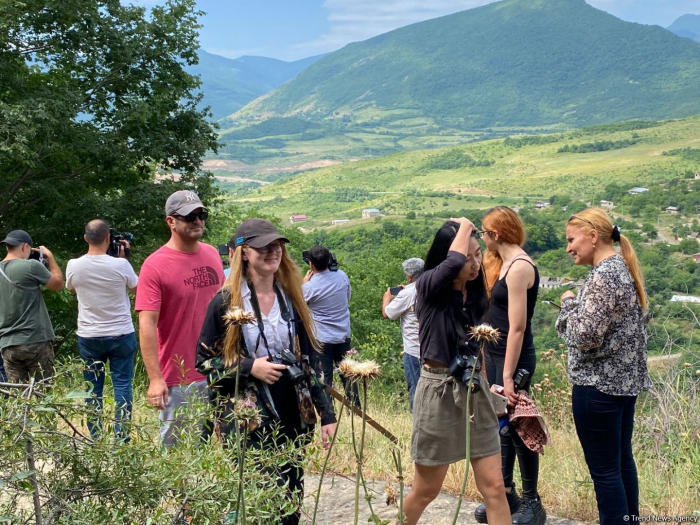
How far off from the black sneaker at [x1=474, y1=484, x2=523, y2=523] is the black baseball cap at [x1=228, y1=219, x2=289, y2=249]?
5.36ft

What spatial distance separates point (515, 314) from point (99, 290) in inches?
102

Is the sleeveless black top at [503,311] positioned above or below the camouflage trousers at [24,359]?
above

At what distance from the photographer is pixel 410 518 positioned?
3002mm

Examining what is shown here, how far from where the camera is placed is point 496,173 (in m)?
141

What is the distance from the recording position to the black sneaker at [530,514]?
336 cm

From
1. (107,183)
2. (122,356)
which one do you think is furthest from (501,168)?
(122,356)

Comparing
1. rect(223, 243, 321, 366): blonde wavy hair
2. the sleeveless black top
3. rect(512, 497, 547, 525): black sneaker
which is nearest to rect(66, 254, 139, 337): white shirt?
rect(223, 243, 321, 366): blonde wavy hair

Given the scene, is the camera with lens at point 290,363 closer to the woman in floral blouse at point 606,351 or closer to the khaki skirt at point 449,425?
the khaki skirt at point 449,425

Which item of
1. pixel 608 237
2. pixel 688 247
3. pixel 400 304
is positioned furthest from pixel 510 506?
pixel 688 247

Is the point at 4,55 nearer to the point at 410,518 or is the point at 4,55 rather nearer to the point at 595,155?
the point at 410,518

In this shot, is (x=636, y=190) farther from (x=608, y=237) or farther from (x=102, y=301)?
(x=608, y=237)

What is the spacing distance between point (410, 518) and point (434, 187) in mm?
134040

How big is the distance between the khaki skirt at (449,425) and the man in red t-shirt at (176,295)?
1.11m

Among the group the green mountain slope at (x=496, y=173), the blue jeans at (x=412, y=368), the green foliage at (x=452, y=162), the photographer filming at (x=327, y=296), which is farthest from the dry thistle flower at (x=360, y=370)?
the green foliage at (x=452, y=162)
